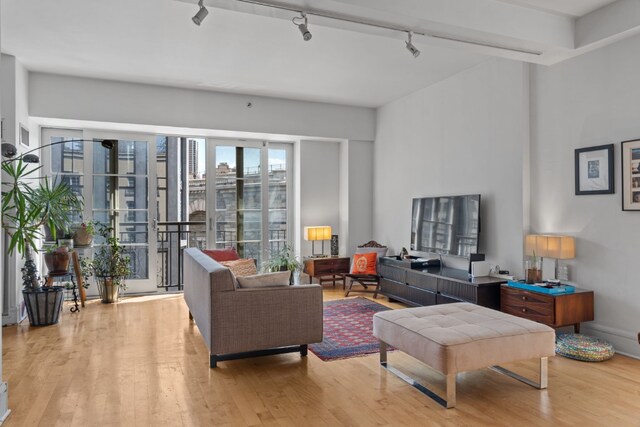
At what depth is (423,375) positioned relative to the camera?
327 centimetres

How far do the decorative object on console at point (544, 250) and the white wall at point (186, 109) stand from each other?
370 centimetres

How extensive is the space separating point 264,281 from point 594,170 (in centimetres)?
309

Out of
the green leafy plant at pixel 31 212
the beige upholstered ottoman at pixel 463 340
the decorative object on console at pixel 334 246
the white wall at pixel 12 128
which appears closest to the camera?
the beige upholstered ottoman at pixel 463 340

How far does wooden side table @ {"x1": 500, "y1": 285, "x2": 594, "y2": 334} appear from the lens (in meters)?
3.79

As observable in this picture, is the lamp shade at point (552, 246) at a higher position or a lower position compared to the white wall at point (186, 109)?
lower

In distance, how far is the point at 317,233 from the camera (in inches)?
275

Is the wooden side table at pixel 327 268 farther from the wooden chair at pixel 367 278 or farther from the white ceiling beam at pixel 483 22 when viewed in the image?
the white ceiling beam at pixel 483 22

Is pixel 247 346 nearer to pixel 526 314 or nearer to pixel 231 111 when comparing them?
pixel 526 314

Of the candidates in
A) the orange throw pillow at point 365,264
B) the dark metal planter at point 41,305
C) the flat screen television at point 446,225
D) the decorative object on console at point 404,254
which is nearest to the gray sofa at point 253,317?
the dark metal planter at point 41,305

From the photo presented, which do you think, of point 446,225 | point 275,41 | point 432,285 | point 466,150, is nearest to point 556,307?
point 432,285

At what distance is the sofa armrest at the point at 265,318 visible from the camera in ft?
10.9

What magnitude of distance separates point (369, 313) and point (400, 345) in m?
2.05

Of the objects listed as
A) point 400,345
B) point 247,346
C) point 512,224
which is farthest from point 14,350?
point 512,224

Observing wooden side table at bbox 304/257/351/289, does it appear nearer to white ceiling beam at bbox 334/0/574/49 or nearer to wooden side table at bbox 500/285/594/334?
wooden side table at bbox 500/285/594/334
